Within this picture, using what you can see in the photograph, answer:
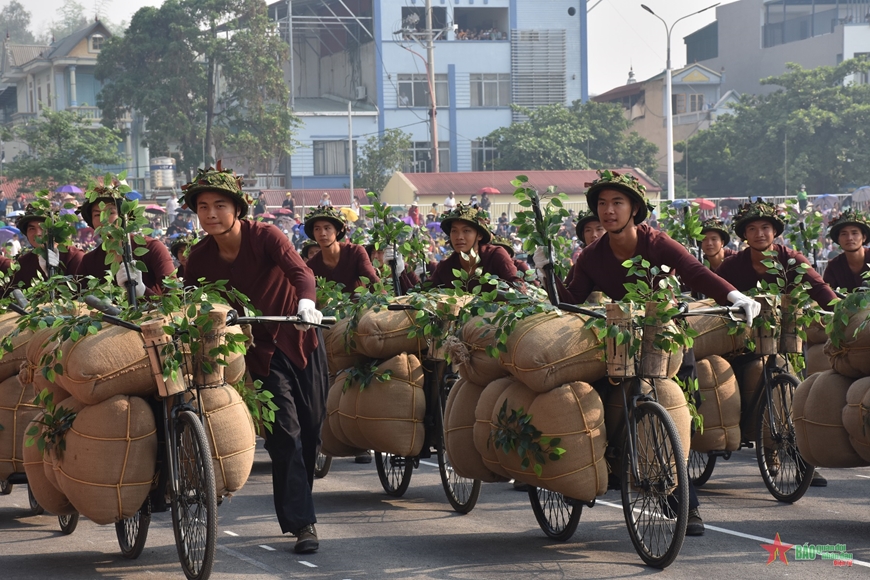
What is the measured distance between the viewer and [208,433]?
21.4 ft

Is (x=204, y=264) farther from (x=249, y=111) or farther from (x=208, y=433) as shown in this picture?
(x=249, y=111)

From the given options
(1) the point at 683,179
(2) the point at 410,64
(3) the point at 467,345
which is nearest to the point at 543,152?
(1) the point at 683,179

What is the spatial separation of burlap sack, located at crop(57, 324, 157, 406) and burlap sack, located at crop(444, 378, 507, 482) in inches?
77.8

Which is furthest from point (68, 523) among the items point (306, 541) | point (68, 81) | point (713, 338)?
point (68, 81)

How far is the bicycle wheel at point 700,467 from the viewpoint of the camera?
924 centimetres

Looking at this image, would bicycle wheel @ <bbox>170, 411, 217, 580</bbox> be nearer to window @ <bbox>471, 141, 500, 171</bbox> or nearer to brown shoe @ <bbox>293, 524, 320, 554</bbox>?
brown shoe @ <bbox>293, 524, 320, 554</bbox>

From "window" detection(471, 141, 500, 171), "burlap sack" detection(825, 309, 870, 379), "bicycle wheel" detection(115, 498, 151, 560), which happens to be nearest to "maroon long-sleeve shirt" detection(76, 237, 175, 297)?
"bicycle wheel" detection(115, 498, 151, 560)

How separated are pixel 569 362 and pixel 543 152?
4551 centimetres

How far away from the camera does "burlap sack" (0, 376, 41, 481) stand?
310 inches

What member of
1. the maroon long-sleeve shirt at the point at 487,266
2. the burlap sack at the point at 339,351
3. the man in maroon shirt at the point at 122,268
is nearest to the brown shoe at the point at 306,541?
the man in maroon shirt at the point at 122,268

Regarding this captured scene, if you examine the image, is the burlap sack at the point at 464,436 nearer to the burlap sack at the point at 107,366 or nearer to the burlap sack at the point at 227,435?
the burlap sack at the point at 227,435

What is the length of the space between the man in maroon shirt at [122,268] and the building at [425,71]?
47986 millimetres

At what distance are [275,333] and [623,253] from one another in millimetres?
2069

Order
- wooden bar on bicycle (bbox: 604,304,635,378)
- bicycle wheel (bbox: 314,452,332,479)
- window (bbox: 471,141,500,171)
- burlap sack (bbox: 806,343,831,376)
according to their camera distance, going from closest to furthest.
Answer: wooden bar on bicycle (bbox: 604,304,635,378), burlap sack (bbox: 806,343,831,376), bicycle wheel (bbox: 314,452,332,479), window (bbox: 471,141,500,171)
